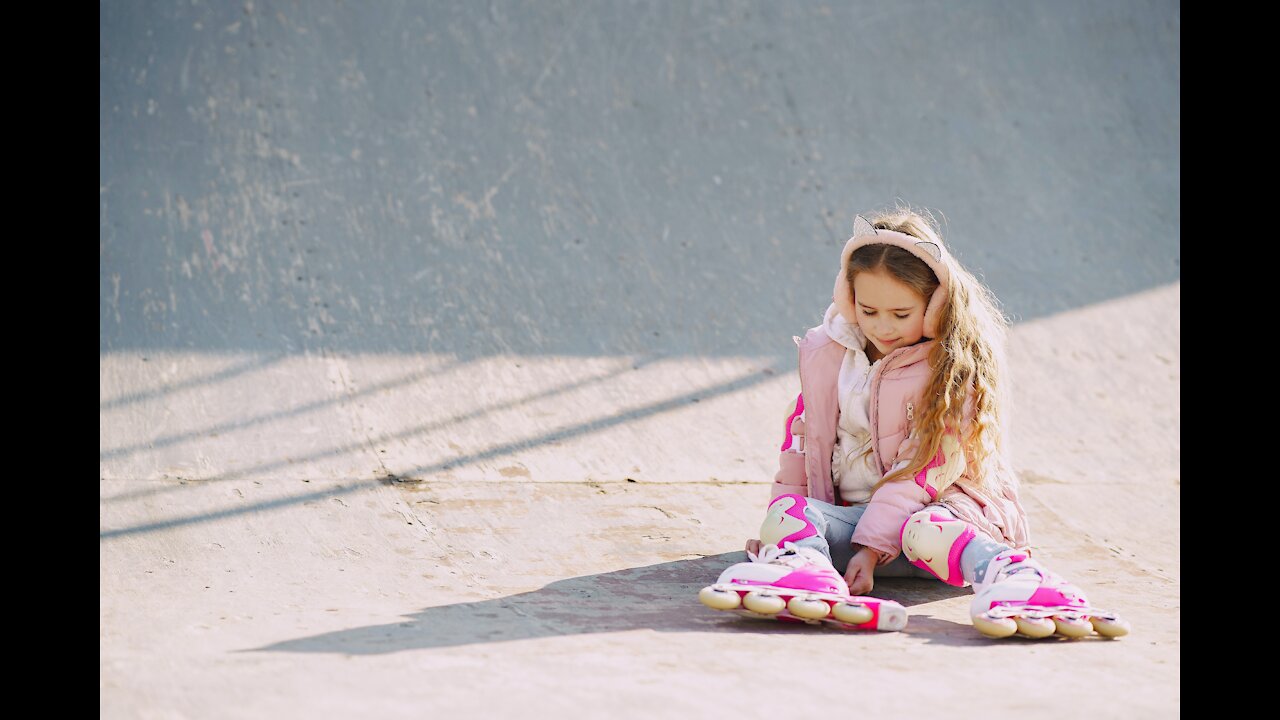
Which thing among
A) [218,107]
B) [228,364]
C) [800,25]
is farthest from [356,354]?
[800,25]

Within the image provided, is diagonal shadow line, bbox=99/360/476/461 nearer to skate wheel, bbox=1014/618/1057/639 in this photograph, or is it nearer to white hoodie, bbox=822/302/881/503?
white hoodie, bbox=822/302/881/503

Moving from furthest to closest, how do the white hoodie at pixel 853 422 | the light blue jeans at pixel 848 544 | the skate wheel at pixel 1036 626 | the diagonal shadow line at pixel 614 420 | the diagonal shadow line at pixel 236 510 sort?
the diagonal shadow line at pixel 614 420
the diagonal shadow line at pixel 236 510
the white hoodie at pixel 853 422
the light blue jeans at pixel 848 544
the skate wheel at pixel 1036 626

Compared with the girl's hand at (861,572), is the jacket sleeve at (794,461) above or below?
above

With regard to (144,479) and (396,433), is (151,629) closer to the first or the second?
(144,479)

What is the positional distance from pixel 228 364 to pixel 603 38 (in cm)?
247

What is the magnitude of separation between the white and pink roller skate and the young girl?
0.02m

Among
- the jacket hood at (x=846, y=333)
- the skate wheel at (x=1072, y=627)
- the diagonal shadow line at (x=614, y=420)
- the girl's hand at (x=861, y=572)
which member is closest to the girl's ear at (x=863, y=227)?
the jacket hood at (x=846, y=333)

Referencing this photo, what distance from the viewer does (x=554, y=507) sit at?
340cm

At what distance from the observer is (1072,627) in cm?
239

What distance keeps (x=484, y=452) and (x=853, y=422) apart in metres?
1.29

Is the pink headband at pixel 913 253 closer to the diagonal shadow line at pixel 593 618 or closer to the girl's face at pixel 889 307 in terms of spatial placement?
the girl's face at pixel 889 307

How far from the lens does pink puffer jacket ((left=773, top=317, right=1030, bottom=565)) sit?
2.70m

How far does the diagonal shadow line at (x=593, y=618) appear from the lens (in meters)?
2.30

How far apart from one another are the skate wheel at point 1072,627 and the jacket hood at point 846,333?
2.49 feet
